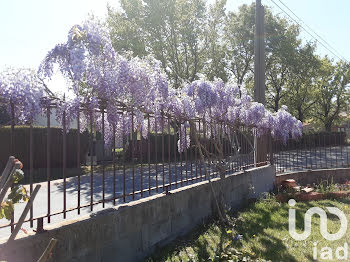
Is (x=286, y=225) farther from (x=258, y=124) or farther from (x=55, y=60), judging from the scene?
(x=55, y=60)

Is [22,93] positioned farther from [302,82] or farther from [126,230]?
[302,82]

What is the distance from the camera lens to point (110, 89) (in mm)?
4215

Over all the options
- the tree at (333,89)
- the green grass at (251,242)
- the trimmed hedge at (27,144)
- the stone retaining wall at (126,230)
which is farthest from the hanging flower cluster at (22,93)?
the tree at (333,89)

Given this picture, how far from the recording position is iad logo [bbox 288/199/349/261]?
498cm

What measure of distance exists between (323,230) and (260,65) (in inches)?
259

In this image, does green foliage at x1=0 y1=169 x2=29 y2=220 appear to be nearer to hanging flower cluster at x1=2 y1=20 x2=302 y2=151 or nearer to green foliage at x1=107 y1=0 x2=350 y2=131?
hanging flower cluster at x1=2 y1=20 x2=302 y2=151

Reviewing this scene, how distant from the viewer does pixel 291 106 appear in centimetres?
3884

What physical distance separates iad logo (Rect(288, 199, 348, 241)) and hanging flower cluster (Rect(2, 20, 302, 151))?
2.73 meters

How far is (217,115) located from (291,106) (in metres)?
34.0

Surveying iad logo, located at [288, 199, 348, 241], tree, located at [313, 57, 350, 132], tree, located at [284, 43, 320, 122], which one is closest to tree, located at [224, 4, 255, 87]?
tree, located at [284, 43, 320, 122]

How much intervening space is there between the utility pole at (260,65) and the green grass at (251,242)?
133 inches

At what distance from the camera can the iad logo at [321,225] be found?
5.82 m

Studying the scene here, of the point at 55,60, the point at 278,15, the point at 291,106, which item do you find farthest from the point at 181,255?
the point at 291,106

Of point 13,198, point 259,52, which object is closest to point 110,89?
point 13,198
